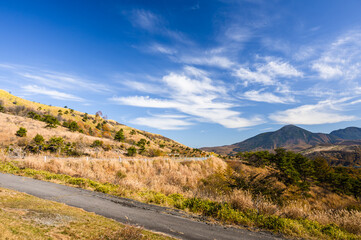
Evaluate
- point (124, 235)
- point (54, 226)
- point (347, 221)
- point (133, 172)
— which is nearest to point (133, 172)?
point (133, 172)

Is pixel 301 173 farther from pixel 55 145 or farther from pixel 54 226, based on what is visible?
pixel 54 226

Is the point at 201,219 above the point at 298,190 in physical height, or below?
above

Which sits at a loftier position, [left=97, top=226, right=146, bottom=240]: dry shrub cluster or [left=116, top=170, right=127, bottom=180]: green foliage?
[left=97, top=226, right=146, bottom=240]: dry shrub cluster

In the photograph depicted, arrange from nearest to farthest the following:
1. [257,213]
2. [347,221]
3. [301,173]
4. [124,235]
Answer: [124,235] → [347,221] → [257,213] → [301,173]

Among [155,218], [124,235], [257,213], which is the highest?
[124,235]

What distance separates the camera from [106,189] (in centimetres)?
1043

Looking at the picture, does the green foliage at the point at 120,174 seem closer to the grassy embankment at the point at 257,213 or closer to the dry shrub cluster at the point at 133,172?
the dry shrub cluster at the point at 133,172

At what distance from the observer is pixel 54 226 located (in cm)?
450

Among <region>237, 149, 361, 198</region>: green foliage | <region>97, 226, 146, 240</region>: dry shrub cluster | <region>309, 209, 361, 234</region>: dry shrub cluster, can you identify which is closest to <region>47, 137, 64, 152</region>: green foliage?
<region>97, 226, 146, 240</region>: dry shrub cluster

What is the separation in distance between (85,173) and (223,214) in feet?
37.9

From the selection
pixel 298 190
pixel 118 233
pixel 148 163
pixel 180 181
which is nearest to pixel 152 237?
pixel 118 233

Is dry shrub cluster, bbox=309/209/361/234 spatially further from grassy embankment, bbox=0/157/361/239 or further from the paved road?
the paved road

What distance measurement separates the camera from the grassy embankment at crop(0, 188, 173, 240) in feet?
12.5

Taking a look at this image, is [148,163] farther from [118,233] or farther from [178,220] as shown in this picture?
[118,233]
